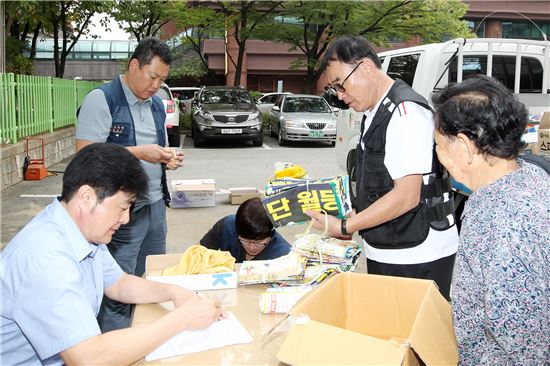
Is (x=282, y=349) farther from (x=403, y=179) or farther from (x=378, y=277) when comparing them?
(x=403, y=179)

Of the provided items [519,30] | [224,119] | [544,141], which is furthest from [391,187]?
[519,30]

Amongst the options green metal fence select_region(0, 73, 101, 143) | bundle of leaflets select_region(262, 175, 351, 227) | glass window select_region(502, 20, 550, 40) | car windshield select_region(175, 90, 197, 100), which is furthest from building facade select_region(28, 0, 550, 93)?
bundle of leaflets select_region(262, 175, 351, 227)

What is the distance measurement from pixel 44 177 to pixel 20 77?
5.37ft

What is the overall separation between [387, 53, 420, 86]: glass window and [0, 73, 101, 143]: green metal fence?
212 inches

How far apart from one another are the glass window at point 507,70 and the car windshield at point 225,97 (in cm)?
917

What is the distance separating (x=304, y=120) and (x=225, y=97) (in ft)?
7.39

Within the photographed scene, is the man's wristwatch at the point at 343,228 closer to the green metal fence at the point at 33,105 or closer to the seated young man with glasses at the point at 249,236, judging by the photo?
the seated young man with glasses at the point at 249,236

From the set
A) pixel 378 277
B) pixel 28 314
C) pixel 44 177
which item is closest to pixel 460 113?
pixel 378 277

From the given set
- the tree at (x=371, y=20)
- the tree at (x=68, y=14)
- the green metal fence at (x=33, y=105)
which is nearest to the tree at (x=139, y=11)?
the tree at (x=68, y=14)

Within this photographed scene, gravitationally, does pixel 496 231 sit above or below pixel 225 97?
below

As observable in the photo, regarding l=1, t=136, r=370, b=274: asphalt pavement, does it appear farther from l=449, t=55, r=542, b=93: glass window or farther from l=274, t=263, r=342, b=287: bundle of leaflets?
l=449, t=55, r=542, b=93: glass window

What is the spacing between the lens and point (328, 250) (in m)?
2.33

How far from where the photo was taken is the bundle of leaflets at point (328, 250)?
2311 mm

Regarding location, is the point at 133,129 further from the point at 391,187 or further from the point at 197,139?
the point at 197,139
